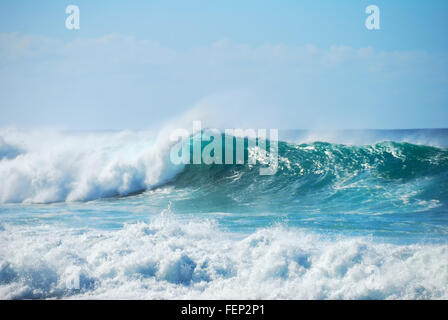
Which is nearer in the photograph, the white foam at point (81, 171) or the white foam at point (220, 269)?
the white foam at point (220, 269)

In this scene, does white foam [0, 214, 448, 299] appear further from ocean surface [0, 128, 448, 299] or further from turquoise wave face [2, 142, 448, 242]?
turquoise wave face [2, 142, 448, 242]

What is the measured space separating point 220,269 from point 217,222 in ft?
6.45

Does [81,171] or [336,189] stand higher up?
[81,171]

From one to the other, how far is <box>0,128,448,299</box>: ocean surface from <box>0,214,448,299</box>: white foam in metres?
0.02

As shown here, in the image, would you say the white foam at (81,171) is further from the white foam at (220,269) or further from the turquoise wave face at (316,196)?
the white foam at (220,269)

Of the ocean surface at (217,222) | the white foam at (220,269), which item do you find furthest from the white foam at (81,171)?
the white foam at (220,269)

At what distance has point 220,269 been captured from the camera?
5.43 metres

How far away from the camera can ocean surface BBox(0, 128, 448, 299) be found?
16.8ft

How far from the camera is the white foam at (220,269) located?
4.95m

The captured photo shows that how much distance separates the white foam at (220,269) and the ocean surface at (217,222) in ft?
0.05

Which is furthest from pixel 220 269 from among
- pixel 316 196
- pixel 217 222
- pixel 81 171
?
pixel 81 171

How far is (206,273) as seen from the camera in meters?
5.36

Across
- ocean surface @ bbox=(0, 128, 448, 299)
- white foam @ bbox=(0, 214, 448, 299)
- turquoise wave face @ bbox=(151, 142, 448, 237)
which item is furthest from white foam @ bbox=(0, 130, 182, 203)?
white foam @ bbox=(0, 214, 448, 299)

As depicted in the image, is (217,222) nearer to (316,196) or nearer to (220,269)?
(220,269)
